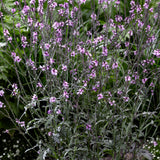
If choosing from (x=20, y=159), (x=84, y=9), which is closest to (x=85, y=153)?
(x=20, y=159)

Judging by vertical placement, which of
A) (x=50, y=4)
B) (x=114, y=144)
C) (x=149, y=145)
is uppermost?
(x=50, y=4)

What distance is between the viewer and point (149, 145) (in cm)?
305

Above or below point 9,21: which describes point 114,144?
below

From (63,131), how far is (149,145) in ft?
3.63

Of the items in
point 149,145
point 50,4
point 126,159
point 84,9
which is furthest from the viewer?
point 84,9

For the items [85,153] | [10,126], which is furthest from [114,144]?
[10,126]

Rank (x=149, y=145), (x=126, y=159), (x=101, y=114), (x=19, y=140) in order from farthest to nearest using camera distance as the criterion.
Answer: (x=19, y=140) < (x=149, y=145) < (x=126, y=159) < (x=101, y=114)

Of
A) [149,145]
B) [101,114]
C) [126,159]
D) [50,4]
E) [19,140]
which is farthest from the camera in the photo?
[19,140]

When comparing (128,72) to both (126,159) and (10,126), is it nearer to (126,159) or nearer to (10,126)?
(126,159)

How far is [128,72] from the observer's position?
95.9 inches

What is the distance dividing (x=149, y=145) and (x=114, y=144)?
2.86 ft

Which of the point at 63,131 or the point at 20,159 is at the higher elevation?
the point at 63,131

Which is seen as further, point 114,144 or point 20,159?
point 20,159

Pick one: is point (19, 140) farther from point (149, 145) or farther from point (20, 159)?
point (149, 145)
